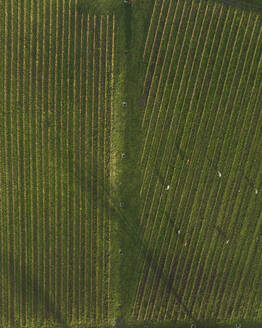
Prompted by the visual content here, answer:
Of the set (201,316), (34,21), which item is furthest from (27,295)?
(34,21)

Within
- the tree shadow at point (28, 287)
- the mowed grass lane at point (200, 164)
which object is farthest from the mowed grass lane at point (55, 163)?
the mowed grass lane at point (200, 164)

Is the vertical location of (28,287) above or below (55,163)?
below

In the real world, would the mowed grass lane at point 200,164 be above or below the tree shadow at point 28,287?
above

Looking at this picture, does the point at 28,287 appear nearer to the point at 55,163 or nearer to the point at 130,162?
the point at 55,163

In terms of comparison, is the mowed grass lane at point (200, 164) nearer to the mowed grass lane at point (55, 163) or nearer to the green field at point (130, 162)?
the green field at point (130, 162)

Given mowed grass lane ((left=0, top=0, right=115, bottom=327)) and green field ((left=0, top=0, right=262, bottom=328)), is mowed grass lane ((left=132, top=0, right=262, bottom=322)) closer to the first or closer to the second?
green field ((left=0, top=0, right=262, bottom=328))

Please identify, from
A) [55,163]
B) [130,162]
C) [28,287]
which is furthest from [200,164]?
[28,287]
